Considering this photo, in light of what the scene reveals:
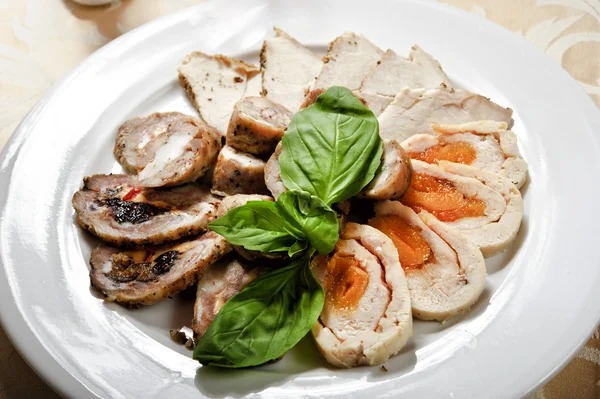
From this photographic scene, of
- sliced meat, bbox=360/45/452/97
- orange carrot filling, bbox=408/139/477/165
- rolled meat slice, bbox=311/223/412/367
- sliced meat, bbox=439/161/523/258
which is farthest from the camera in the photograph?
sliced meat, bbox=360/45/452/97

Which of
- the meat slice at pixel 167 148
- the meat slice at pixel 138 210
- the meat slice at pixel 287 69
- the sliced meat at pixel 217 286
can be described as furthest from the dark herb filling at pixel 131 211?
the meat slice at pixel 287 69

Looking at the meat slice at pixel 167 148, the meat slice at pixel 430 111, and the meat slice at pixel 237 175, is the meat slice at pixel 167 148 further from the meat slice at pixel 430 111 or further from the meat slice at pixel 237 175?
the meat slice at pixel 430 111

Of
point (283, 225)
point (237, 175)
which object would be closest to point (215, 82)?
point (237, 175)

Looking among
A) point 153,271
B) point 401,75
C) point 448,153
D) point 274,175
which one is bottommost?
point 153,271

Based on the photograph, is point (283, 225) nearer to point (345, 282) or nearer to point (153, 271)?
point (345, 282)

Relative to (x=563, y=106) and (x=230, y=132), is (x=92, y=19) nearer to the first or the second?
(x=230, y=132)

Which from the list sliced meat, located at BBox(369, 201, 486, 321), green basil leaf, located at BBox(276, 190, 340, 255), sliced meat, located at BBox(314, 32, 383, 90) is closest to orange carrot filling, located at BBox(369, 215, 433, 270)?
sliced meat, located at BBox(369, 201, 486, 321)

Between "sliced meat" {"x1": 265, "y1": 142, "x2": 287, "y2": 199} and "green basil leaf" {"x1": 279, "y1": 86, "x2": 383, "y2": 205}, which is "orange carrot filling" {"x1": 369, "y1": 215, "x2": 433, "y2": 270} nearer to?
"green basil leaf" {"x1": 279, "y1": 86, "x2": 383, "y2": 205}
